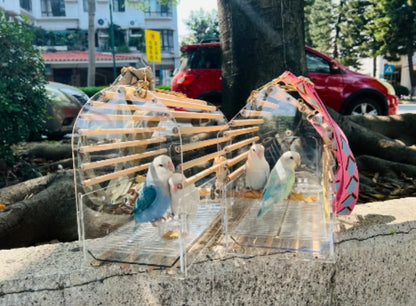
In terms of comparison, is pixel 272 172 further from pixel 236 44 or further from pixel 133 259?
pixel 236 44

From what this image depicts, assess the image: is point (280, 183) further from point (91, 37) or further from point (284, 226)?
point (91, 37)

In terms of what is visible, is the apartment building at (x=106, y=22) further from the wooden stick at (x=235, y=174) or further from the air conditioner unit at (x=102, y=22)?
the wooden stick at (x=235, y=174)

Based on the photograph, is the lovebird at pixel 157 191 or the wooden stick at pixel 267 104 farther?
the wooden stick at pixel 267 104

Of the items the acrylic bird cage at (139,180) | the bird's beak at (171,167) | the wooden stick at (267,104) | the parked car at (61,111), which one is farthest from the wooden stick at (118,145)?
the parked car at (61,111)

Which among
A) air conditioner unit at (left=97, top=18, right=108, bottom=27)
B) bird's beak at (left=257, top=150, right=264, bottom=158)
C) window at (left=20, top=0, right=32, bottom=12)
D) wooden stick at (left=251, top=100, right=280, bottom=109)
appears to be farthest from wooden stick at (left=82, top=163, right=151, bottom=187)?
window at (left=20, top=0, right=32, bottom=12)

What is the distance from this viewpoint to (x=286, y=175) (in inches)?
68.1

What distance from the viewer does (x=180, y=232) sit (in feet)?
4.44

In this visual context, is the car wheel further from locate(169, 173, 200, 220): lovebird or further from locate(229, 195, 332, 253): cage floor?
locate(169, 173, 200, 220): lovebird

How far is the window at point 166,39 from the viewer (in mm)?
30516

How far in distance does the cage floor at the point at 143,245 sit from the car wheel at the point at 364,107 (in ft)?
18.0

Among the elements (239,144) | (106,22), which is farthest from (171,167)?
(106,22)

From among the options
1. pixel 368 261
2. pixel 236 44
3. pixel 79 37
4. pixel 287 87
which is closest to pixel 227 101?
pixel 236 44

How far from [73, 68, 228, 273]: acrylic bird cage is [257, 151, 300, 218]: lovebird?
28 centimetres

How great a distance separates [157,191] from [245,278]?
0.52 metres
